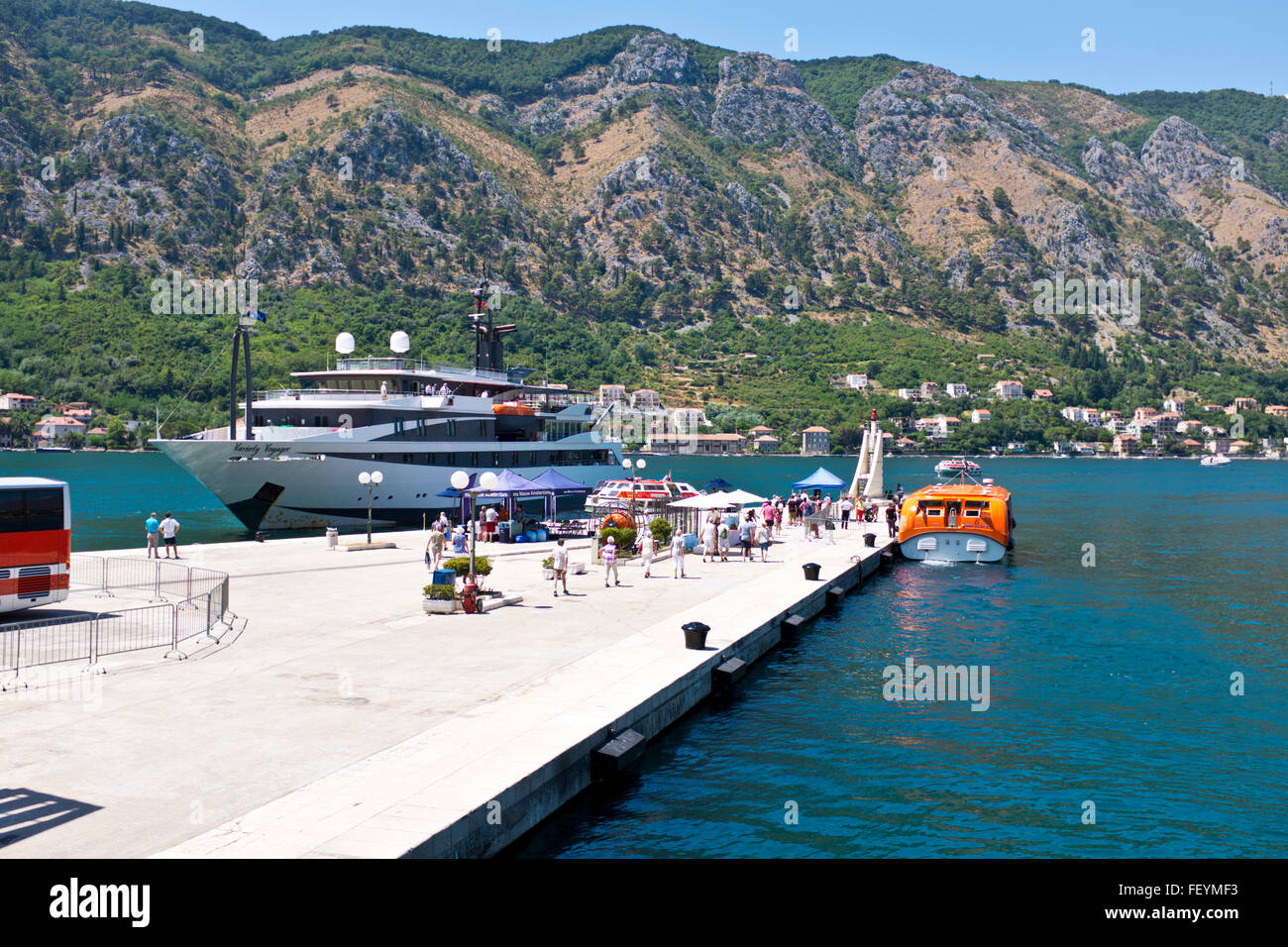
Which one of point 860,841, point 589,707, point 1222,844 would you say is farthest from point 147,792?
point 1222,844

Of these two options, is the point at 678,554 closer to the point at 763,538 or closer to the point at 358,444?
the point at 763,538

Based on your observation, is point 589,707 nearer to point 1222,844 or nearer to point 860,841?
point 860,841

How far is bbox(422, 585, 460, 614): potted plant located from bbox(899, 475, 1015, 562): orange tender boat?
1106 inches

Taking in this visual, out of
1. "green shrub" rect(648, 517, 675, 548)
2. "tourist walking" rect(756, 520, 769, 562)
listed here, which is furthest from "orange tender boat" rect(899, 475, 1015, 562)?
"green shrub" rect(648, 517, 675, 548)

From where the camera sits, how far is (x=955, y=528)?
46.4 metres

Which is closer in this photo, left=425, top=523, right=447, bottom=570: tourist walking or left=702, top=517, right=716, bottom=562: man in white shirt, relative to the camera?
left=425, top=523, right=447, bottom=570: tourist walking

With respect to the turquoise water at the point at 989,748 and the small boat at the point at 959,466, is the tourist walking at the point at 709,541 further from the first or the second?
the small boat at the point at 959,466

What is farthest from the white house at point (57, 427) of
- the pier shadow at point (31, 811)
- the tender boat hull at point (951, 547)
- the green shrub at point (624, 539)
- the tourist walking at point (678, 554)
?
the pier shadow at point (31, 811)

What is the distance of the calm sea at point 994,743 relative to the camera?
45.9 feet

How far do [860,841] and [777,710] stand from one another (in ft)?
22.1

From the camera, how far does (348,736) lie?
1378 centimetres

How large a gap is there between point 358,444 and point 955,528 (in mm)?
31540

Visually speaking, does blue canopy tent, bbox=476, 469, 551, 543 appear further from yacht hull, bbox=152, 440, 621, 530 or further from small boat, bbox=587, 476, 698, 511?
yacht hull, bbox=152, 440, 621, 530

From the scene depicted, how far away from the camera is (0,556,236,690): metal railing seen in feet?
59.9
